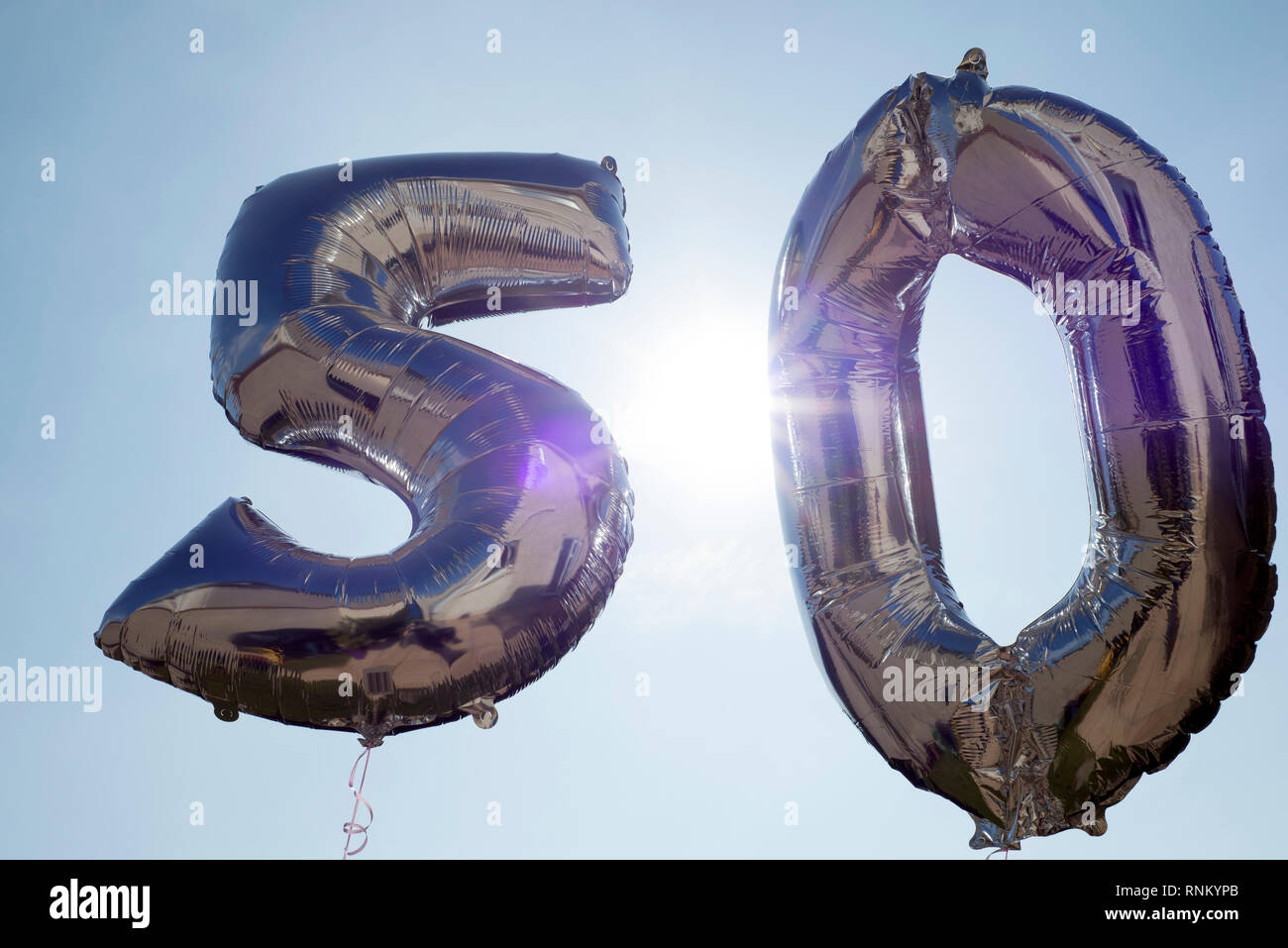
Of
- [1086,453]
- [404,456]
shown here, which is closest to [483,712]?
[404,456]

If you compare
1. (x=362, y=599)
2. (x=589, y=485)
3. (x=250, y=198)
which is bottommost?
(x=362, y=599)

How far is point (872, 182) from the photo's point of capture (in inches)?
134

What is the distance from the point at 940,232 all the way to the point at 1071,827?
1.76 meters

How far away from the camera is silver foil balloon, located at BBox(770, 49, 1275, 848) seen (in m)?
2.96

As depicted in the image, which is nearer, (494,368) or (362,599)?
(362,599)

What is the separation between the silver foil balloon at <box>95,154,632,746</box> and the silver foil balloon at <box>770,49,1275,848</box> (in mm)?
714

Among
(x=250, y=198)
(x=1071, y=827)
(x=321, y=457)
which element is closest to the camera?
(x=1071, y=827)

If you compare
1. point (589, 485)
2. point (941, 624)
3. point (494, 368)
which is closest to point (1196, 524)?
point (941, 624)

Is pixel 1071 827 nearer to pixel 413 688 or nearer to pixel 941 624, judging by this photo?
pixel 941 624

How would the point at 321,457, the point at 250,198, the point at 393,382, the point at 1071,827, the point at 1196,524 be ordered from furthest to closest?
the point at 250,198 < the point at 321,457 < the point at 393,382 < the point at 1071,827 < the point at 1196,524

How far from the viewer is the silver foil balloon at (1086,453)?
9.70 ft

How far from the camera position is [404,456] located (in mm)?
3355

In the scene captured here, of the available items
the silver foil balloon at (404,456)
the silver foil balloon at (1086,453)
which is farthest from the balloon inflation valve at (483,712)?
the silver foil balloon at (1086,453)

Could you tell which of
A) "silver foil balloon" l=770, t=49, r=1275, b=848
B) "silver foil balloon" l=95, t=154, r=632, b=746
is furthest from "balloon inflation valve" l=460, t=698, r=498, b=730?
"silver foil balloon" l=770, t=49, r=1275, b=848
